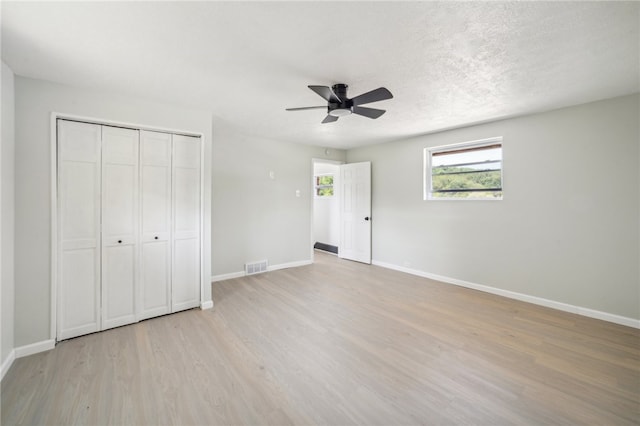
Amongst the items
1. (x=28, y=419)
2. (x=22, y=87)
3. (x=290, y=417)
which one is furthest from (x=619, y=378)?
(x=22, y=87)

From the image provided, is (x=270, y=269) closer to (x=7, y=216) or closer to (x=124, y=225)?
(x=124, y=225)

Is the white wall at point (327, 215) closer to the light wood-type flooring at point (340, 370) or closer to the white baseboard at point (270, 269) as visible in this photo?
the white baseboard at point (270, 269)

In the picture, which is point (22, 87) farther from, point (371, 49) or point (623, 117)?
point (623, 117)

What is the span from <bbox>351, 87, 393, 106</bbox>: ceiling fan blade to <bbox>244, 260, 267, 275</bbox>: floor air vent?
341 cm

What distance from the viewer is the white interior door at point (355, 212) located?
5.76m

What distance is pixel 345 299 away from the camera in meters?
3.79

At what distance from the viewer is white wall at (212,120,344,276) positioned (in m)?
4.59

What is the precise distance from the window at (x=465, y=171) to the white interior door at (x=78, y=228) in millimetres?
4684

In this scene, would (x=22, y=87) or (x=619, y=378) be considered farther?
(x=22, y=87)

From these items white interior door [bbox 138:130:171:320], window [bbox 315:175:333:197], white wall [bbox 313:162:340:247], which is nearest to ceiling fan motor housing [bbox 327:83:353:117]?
white interior door [bbox 138:130:171:320]

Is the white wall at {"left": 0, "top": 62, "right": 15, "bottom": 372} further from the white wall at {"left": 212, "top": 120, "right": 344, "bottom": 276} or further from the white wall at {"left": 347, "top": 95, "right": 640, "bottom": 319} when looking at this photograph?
the white wall at {"left": 347, "top": 95, "right": 640, "bottom": 319}

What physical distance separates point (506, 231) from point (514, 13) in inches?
119

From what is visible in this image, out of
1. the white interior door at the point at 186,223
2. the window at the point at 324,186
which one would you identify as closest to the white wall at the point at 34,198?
the white interior door at the point at 186,223

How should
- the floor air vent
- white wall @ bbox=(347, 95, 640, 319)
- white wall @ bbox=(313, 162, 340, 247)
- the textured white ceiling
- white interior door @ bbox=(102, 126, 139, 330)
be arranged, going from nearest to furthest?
the textured white ceiling, white interior door @ bbox=(102, 126, 139, 330), white wall @ bbox=(347, 95, 640, 319), the floor air vent, white wall @ bbox=(313, 162, 340, 247)
